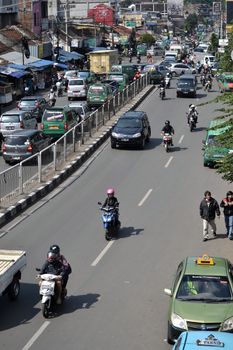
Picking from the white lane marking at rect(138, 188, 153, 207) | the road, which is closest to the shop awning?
the road

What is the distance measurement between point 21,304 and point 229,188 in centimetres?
1279

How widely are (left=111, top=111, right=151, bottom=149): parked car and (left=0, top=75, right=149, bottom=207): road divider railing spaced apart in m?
1.56

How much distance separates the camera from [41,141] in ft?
105

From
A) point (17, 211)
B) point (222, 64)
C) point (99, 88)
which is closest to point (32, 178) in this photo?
point (17, 211)

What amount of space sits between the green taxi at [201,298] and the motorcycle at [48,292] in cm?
214

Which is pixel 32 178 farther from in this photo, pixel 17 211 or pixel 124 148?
pixel 124 148

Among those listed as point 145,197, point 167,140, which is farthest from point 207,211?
point 167,140

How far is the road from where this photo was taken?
13539mm

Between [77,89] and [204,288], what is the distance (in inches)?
1639

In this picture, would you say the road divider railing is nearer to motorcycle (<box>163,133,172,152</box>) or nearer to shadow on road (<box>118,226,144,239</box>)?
motorcycle (<box>163,133,172,152</box>)

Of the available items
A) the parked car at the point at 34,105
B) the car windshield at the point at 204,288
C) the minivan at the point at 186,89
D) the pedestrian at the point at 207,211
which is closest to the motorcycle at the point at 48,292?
the car windshield at the point at 204,288

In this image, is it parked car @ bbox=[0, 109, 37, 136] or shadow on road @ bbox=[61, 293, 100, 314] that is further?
parked car @ bbox=[0, 109, 37, 136]

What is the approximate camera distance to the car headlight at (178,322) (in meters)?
12.4

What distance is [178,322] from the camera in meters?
12.5
